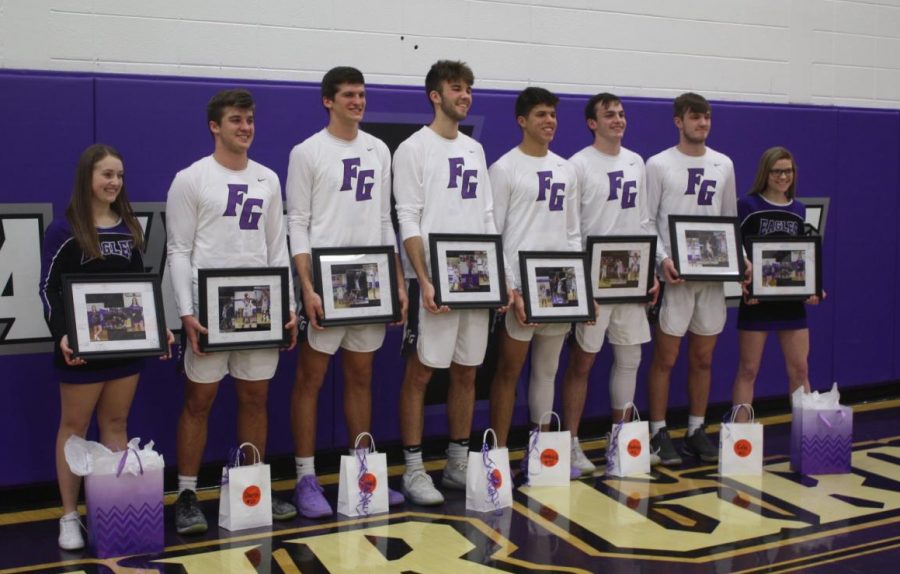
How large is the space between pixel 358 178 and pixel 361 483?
4.09 feet

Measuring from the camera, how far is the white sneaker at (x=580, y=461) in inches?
190

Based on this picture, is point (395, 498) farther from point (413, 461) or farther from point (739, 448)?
point (739, 448)

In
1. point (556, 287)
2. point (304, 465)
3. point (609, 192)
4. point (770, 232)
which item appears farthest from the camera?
point (770, 232)

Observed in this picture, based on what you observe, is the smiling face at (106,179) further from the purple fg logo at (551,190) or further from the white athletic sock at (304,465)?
the purple fg logo at (551,190)

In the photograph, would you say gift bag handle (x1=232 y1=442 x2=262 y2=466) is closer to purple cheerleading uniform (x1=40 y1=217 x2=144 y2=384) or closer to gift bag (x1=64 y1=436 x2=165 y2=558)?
gift bag (x1=64 y1=436 x2=165 y2=558)

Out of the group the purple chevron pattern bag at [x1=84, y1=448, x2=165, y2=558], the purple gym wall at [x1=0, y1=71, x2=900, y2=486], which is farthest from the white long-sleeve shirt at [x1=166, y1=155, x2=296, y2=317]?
the purple chevron pattern bag at [x1=84, y1=448, x2=165, y2=558]

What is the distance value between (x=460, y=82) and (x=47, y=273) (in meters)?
1.84

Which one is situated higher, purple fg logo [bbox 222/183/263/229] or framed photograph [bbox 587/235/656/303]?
purple fg logo [bbox 222/183/263/229]

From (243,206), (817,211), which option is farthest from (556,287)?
(817,211)

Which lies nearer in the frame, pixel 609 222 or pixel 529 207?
pixel 529 207

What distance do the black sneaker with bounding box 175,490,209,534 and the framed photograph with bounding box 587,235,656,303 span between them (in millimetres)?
1998

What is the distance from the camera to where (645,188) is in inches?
195

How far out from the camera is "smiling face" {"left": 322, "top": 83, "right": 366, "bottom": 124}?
4191mm

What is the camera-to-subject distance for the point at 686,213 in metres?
5.06
